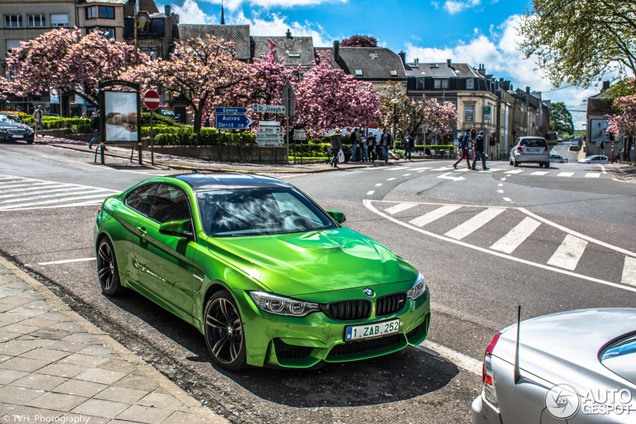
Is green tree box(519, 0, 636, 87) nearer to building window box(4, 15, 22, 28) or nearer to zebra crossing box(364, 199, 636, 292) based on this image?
zebra crossing box(364, 199, 636, 292)

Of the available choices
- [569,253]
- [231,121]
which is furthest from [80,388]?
[231,121]

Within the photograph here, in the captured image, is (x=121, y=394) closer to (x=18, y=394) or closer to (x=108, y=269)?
(x=18, y=394)

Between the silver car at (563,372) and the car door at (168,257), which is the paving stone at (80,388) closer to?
the car door at (168,257)

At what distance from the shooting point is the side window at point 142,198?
5952 millimetres

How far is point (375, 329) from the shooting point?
416 cm

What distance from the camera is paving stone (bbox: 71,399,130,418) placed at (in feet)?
11.3

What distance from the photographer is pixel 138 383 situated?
390cm

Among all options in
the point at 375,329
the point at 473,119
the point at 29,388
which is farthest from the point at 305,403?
the point at 473,119

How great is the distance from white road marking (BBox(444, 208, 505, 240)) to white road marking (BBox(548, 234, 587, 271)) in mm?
1681

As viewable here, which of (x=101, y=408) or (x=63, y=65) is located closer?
(x=101, y=408)

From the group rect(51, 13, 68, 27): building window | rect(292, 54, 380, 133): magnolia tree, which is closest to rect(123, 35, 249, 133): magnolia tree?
rect(292, 54, 380, 133): magnolia tree

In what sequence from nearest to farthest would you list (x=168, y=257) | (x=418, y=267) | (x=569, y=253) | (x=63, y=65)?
1. (x=168, y=257)
2. (x=418, y=267)
3. (x=569, y=253)
4. (x=63, y=65)

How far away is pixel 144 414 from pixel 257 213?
2249mm

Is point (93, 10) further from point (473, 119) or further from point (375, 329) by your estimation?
point (375, 329)
